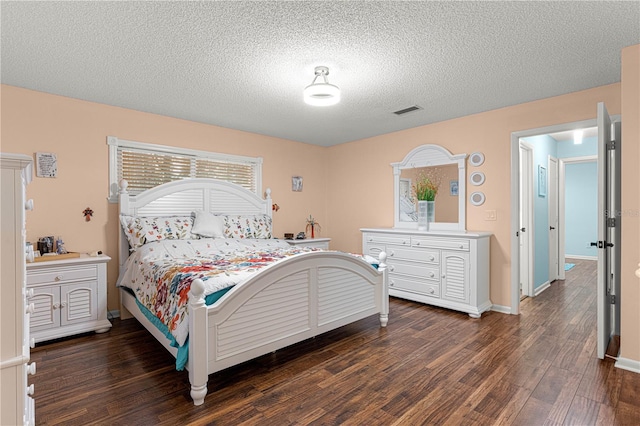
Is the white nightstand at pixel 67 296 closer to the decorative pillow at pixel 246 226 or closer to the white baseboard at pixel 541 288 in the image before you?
the decorative pillow at pixel 246 226

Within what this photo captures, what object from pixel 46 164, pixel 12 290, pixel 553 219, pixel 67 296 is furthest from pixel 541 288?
pixel 46 164

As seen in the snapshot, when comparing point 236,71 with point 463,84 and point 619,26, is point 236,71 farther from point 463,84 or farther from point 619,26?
point 619,26

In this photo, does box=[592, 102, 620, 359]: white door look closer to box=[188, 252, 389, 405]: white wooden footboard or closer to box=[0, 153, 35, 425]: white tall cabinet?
box=[188, 252, 389, 405]: white wooden footboard

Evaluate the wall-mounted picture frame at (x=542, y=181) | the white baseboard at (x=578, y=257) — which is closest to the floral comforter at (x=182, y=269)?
the wall-mounted picture frame at (x=542, y=181)

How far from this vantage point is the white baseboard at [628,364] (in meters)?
2.33

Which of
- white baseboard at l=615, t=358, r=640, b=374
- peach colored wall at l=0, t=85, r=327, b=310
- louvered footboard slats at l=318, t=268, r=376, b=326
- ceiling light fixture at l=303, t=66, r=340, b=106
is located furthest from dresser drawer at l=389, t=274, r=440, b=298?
peach colored wall at l=0, t=85, r=327, b=310

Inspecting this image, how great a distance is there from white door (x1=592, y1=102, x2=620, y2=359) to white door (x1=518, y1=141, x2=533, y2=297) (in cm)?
167

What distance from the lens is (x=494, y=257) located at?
381 cm

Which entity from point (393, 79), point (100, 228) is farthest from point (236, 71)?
point (100, 228)

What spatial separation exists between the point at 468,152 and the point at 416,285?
1756 millimetres

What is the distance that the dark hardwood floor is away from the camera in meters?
1.88

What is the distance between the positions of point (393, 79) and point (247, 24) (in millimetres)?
1397

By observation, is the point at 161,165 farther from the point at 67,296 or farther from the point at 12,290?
the point at 12,290

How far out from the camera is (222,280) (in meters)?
2.21
